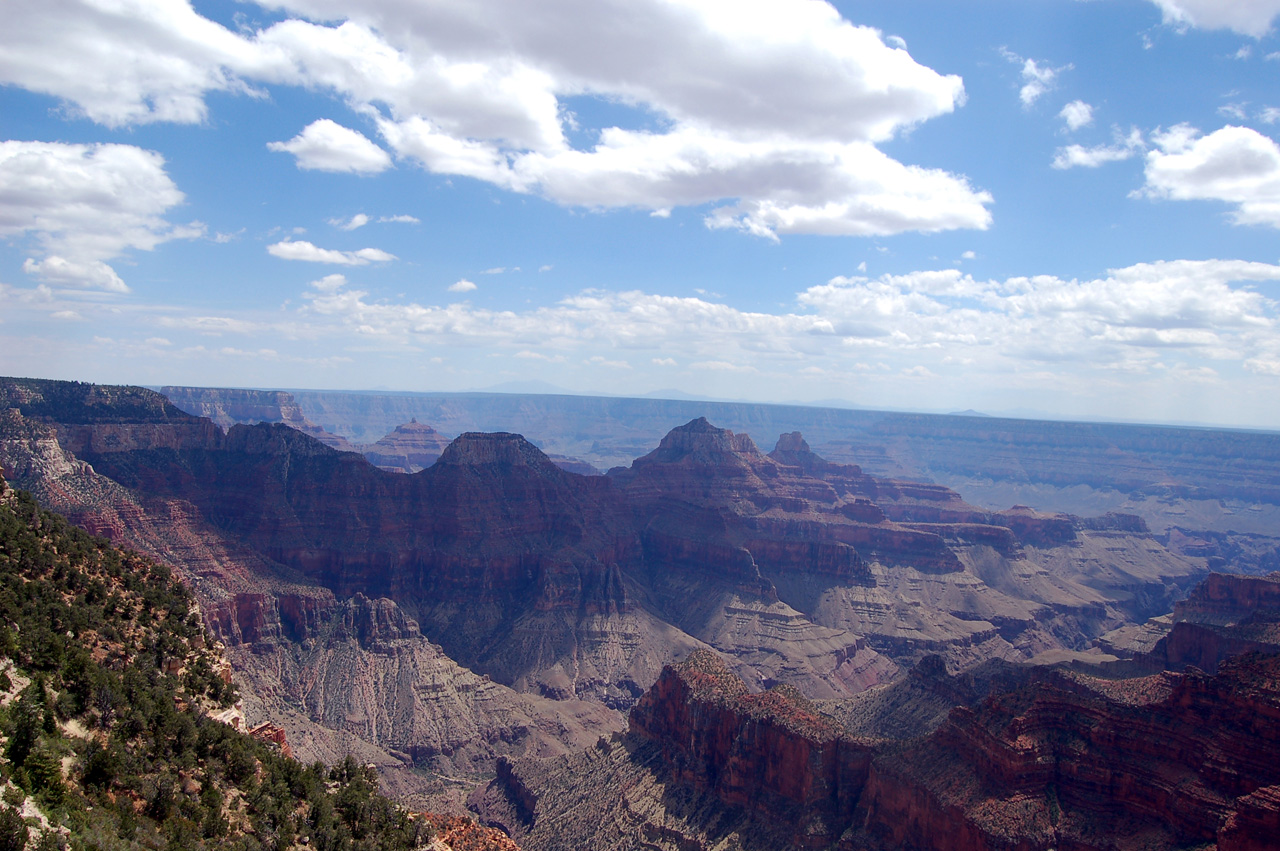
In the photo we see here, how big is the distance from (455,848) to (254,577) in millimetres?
74117

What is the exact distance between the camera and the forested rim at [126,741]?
71.2ft

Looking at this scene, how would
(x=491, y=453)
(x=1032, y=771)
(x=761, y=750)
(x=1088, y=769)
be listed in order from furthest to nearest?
(x=491, y=453), (x=761, y=750), (x=1032, y=771), (x=1088, y=769)

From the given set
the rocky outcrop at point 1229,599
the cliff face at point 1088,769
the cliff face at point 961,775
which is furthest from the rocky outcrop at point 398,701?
the rocky outcrop at point 1229,599

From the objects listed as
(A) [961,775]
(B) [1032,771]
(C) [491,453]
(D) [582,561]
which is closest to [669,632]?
(D) [582,561]

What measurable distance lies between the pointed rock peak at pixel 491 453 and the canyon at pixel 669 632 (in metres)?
0.65

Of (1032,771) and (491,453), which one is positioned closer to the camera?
(1032,771)

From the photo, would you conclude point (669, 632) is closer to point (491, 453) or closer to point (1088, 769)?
point (491, 453)

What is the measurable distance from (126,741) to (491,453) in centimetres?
11835

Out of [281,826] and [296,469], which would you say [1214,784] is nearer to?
[281,826]

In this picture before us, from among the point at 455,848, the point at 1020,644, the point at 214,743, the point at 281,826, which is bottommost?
the point at 1020,644

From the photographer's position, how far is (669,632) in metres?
127

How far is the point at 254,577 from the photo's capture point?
10119 cm

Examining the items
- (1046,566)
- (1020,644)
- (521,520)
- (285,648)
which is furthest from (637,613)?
(1046,566)

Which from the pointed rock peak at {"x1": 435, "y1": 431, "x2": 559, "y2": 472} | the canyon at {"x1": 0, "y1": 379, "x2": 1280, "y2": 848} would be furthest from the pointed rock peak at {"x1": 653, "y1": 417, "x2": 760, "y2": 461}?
the pointed rock peak at {"x1": 435, "y1": 431, "x2": 559, "y2": 472}
